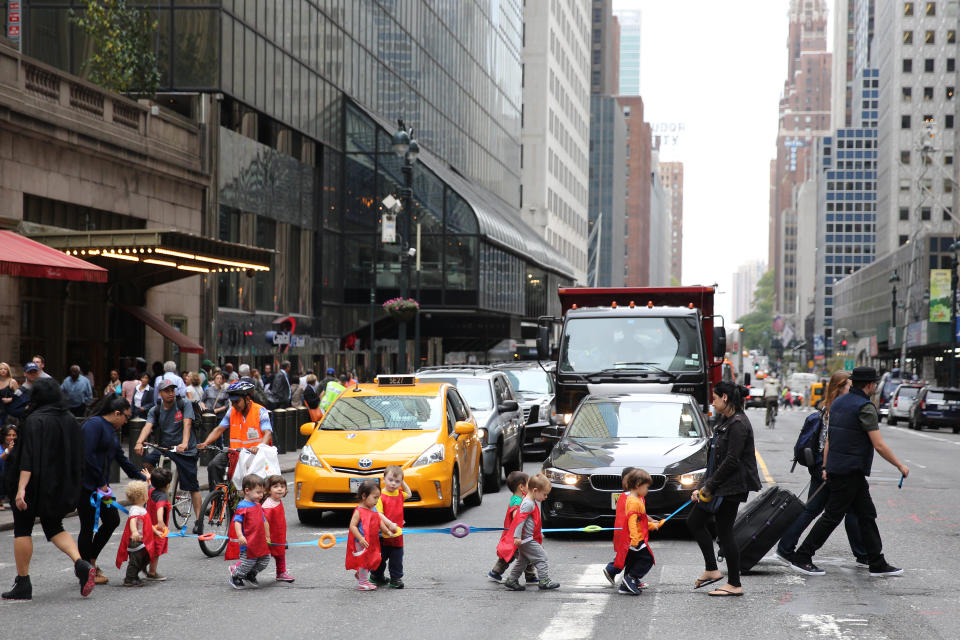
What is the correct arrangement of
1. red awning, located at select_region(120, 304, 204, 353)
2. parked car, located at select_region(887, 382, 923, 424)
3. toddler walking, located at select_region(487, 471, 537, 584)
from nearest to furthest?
toddler walking, located at select_region(487, 471, 537, 584)
red awning, located at select_region(120, 304, 204, 353)
parked car, located at select_region(887, 382, 923, 424)

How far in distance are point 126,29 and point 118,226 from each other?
23.7 ft

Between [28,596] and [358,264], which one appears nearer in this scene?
[28,596]

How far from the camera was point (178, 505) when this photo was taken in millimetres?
13086

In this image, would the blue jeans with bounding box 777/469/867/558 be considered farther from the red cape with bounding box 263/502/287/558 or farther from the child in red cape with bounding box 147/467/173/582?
the child in red cape with bounding box 147/467/173/582

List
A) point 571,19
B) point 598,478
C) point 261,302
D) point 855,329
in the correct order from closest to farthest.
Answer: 1. point 598,478
2. point 261,302
3. point 571,19
4. point 855,329

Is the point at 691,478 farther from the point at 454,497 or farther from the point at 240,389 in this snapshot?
the point at 240,389

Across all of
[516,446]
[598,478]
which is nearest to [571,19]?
[516,446]

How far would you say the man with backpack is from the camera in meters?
10.8

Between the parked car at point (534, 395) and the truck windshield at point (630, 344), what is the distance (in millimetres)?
2580

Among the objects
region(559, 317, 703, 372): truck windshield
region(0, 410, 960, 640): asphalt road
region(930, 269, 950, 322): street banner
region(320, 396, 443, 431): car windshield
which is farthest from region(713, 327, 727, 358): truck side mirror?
region(930, 269, 950, 322): street banner

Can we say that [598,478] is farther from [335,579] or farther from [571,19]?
[571,19]

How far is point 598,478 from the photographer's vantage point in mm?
12523

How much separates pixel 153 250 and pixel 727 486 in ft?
54.8

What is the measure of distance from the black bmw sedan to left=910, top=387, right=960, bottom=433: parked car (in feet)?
101
